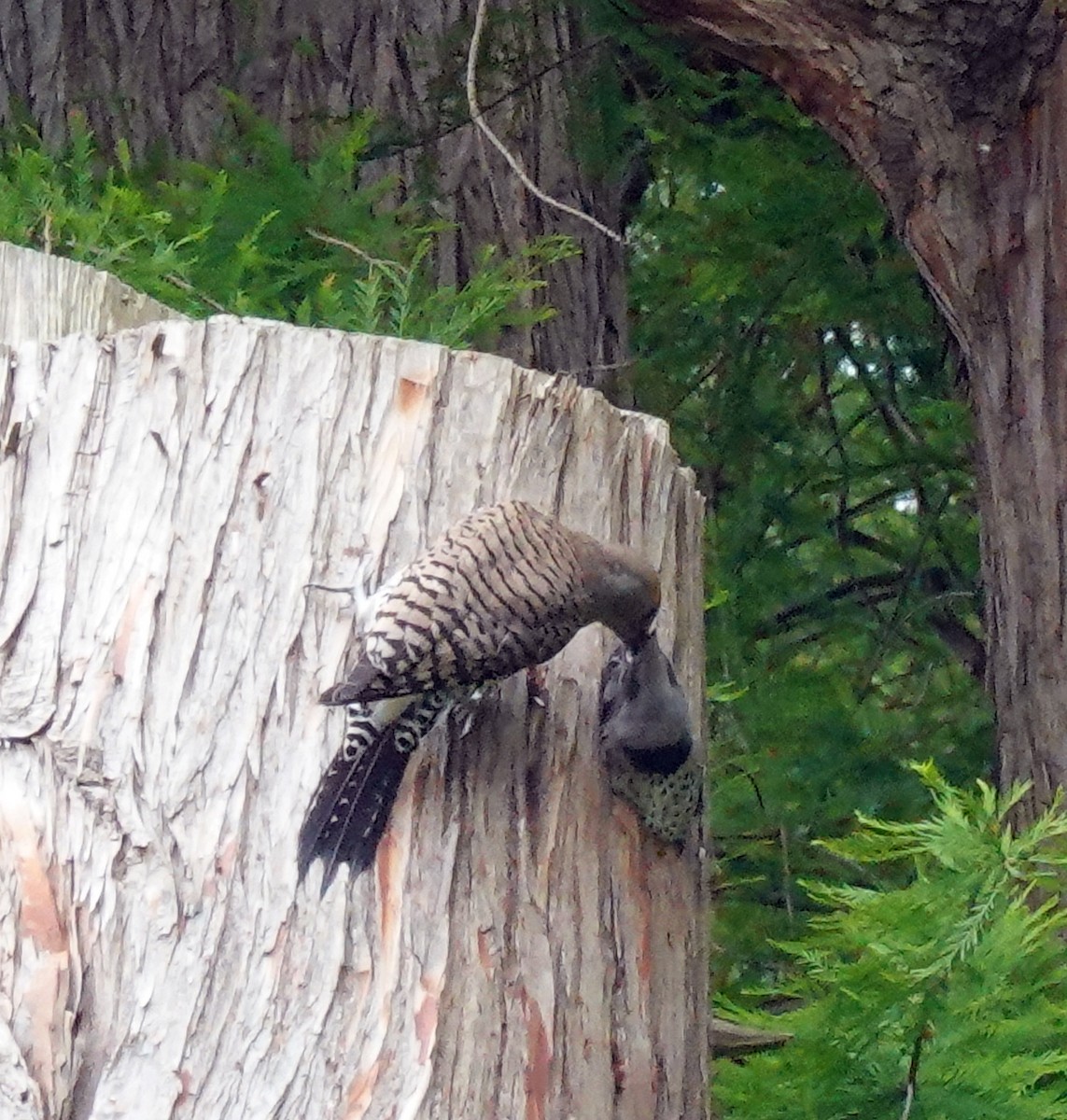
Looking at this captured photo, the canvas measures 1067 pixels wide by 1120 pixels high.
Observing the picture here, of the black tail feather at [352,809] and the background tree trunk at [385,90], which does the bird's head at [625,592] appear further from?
the background tree trunk at [385,90]

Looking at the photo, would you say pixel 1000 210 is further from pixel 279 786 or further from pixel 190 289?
pixel 279 786

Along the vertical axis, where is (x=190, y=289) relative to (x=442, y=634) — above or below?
above

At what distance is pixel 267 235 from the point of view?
3.28 metres

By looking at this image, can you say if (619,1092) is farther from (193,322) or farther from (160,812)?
(193,322)

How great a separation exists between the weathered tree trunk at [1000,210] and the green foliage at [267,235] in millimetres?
788

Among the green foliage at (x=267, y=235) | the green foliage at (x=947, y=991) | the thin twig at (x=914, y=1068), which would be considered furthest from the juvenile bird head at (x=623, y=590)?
the green foliage at (x=267, y=235)

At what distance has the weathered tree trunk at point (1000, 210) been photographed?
8.54 feet

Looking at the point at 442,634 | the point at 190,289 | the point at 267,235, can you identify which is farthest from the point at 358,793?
the point at 267,235

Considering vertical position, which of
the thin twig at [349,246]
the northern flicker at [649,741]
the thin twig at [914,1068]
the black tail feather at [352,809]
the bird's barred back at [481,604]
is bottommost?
the thin twig at [914,1068]

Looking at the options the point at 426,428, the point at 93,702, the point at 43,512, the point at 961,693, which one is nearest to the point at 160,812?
the point at 93,702

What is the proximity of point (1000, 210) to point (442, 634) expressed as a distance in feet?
4.67

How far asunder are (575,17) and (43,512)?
253 cm

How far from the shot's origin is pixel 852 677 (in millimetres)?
4043

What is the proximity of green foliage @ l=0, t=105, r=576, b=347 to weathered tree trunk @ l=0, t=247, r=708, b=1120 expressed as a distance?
0.80 m
